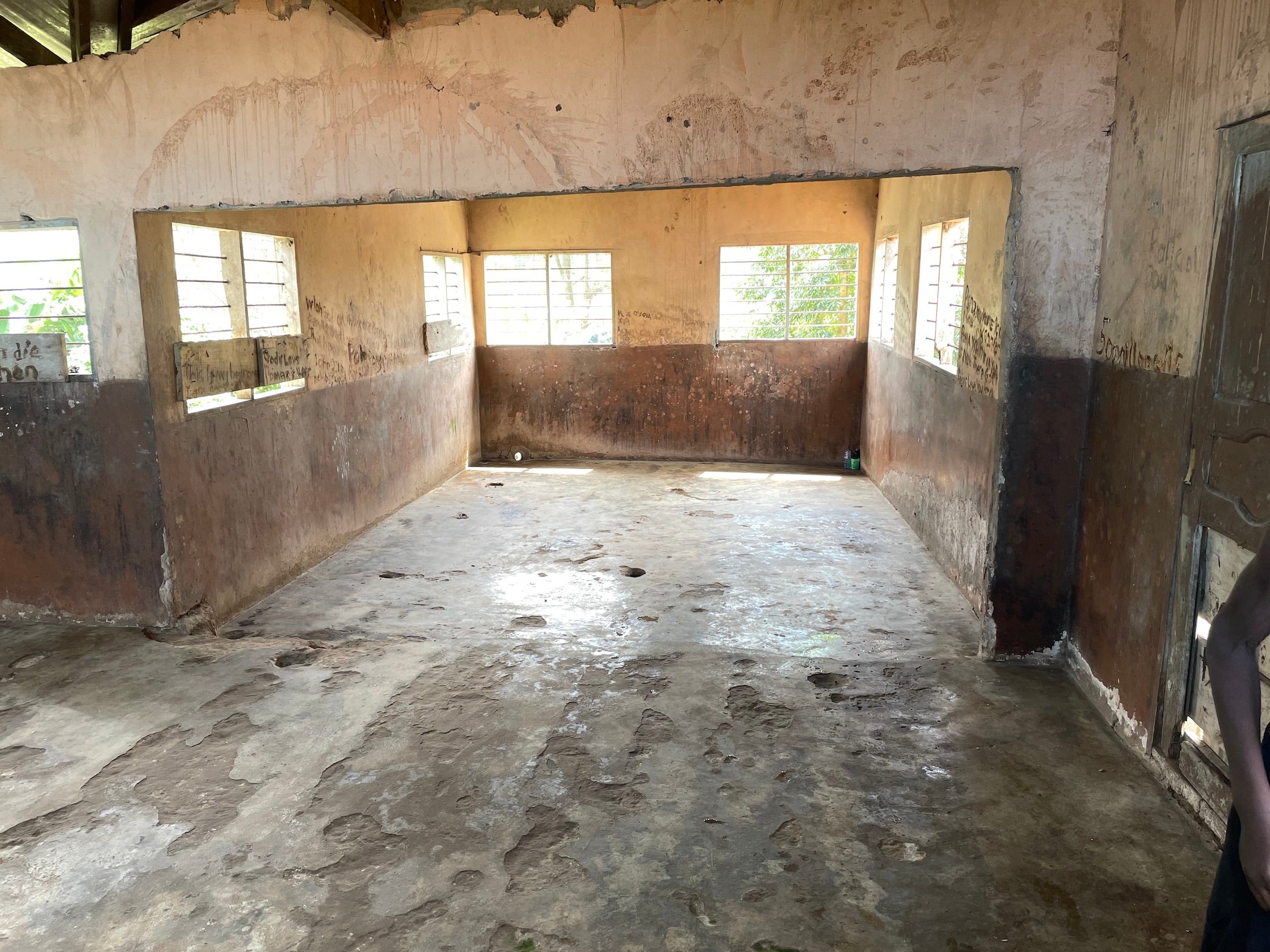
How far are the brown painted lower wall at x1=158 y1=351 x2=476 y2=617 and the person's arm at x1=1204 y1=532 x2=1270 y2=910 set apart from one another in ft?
13.5

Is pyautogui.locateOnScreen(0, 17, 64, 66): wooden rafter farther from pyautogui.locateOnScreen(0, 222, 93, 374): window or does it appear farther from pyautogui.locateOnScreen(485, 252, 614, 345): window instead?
pyautogui.locateOnScreen(485, 252, 614, 345): window

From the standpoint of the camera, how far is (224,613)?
438 centimetres

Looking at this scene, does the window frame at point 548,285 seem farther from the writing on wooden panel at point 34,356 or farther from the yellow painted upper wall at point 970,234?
the writing on wooden panel at point 34,356

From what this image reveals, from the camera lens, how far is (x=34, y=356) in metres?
3.98

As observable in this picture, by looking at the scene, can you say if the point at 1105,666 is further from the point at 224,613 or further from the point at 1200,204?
the point at 224,613

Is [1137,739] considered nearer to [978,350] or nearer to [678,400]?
[978,350]

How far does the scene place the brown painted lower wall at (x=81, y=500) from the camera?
157 inches

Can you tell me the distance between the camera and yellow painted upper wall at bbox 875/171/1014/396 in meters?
4.25

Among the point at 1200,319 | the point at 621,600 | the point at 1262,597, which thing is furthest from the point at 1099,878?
the point at 621,600

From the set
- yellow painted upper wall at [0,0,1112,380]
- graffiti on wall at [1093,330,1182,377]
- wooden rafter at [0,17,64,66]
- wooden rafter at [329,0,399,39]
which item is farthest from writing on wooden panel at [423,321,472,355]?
graffiti on wall at [1093,330,1182,377]

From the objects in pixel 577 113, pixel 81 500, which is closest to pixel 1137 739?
pixel 577 113

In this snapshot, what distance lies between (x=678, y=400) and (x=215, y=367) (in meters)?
4.83

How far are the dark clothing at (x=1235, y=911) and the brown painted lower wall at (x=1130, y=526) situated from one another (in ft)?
5.12

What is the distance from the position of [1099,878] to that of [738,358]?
6321 mm
